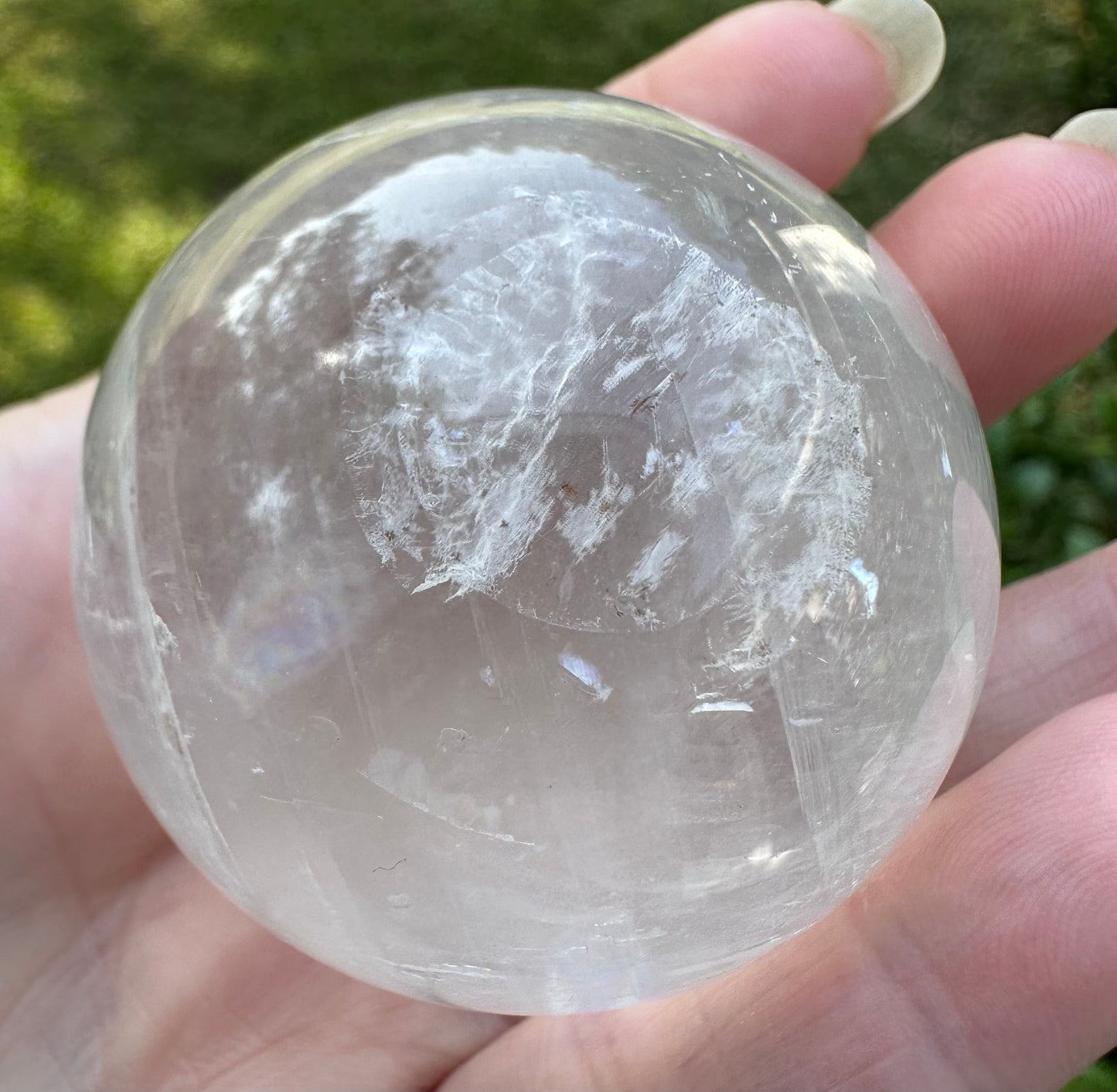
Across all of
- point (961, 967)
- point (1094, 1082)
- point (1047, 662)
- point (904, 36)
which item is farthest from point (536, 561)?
point (1094, 1082)

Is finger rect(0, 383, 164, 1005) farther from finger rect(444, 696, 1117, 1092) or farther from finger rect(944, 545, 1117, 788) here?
finger rect(944, 545, 1117, 788)

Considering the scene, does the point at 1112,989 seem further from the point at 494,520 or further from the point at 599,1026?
the point at 494,520

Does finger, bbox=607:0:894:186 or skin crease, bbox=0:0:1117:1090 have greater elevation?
finger, bbox=607:0:894:186

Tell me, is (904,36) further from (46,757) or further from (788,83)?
(46,757)

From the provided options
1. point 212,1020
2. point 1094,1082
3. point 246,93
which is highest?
point 246,93

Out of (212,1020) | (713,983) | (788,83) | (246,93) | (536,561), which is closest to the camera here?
(536,561)

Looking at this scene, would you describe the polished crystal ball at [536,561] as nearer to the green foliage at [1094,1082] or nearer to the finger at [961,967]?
the finger at [961,967]

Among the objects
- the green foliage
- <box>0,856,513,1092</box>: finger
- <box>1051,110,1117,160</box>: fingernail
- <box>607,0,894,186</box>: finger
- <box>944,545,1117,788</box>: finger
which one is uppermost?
<box>607,0,894,186</box>: finger

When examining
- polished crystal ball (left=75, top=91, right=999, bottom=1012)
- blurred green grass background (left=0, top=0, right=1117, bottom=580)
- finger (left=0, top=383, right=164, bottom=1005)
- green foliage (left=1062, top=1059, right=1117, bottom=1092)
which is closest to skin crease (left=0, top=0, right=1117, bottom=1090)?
finger (left=0, top=383, right=164, bottom=1005)

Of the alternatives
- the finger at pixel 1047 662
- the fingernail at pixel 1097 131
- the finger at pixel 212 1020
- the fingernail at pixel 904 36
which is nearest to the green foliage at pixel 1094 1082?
the finger at pixel 1047 662
